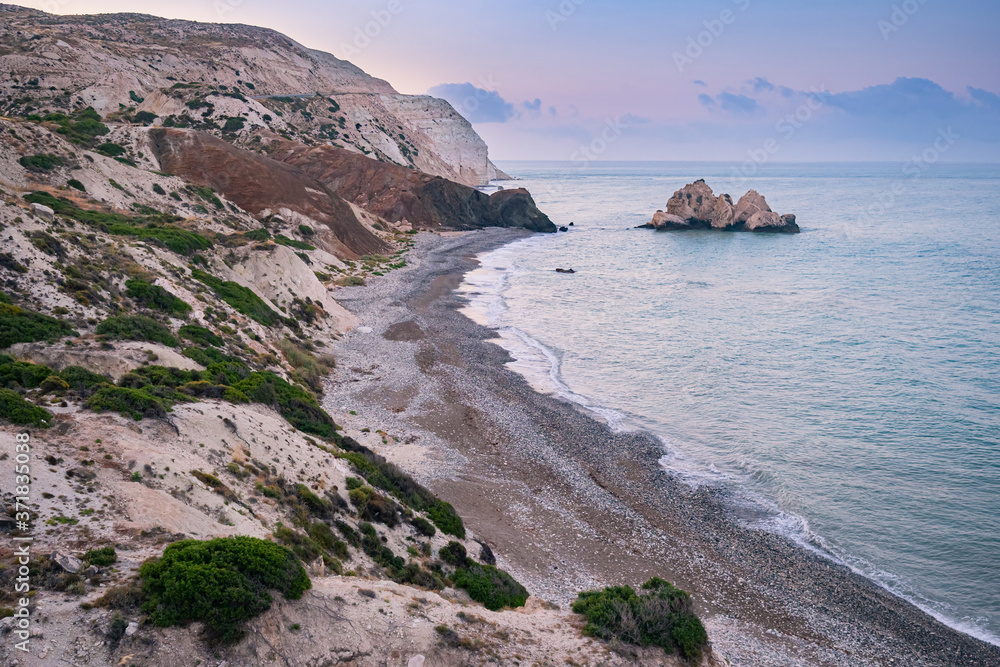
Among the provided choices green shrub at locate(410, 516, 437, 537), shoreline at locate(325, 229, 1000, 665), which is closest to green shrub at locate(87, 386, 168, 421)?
green shrub at locate(410, 516, 437, 537)

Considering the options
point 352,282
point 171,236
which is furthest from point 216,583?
point 352,282

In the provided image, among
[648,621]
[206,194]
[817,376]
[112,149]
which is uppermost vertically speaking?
[112,149]

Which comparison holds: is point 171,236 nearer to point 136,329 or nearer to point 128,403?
point 136,329

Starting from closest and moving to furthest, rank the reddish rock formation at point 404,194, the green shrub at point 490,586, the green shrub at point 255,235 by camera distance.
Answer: the green shrub at point 490,586 < the green shrub at point 255,235 < the reddish rock formation at point 404,194

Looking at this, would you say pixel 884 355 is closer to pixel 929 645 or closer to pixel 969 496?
pixel 969 496

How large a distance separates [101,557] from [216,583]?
1.69m

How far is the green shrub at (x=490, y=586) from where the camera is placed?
→ 38.6 ft

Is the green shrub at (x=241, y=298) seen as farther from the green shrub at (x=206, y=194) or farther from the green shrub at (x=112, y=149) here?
the green shrub at (x=112, y=149)

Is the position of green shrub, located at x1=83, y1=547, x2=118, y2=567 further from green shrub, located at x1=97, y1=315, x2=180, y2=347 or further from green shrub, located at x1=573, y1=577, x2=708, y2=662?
green shrub, located at x1=97, y1=315, x2=180, y2=347

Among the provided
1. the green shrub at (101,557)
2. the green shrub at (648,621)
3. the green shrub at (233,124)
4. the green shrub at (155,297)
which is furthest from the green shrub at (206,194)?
the green shrub at (648,621)

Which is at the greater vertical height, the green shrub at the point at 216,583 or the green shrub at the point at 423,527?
the green shrub at the point at 216,583

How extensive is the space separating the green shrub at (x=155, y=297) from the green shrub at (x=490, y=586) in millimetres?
14482

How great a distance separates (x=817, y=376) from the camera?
1152 inches

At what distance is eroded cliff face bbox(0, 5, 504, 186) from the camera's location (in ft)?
201
